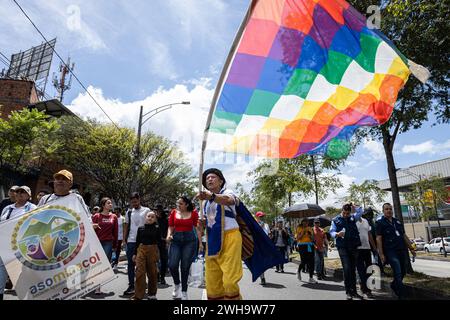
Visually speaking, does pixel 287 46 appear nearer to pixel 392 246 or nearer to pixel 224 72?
pixel 224 72

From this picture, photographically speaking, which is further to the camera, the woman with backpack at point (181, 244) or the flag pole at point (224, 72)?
the woman with backpack at point (181, 244)

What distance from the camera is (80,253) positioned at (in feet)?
12.0

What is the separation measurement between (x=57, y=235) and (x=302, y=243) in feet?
23.2

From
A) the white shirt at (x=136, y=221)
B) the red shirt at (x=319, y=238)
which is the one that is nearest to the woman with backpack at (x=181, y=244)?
the white shirt at (x=136, y=221)

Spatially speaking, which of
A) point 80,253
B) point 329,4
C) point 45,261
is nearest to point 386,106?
point 329,4

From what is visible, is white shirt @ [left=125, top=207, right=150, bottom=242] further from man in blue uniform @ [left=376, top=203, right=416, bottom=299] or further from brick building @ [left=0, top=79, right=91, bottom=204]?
brick building @ [left=0, top=79, right=91, bottom=204]

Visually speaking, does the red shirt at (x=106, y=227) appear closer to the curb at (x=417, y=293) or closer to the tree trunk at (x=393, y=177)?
the curb at (x=417, y=293)

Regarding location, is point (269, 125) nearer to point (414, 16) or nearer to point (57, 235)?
point (57, 235)

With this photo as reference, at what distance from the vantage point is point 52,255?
3570 millimetres

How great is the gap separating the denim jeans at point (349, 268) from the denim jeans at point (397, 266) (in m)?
0.64

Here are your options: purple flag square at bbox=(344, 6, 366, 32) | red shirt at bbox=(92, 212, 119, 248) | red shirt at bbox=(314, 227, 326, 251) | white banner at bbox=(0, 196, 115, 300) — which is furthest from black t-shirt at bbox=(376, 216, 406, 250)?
red shirt at bbox=(92, 212, 119, 248)

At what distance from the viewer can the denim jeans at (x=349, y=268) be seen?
6.50 m

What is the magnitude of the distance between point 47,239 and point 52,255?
0.60 feet

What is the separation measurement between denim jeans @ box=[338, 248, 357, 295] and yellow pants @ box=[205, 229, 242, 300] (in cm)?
379
